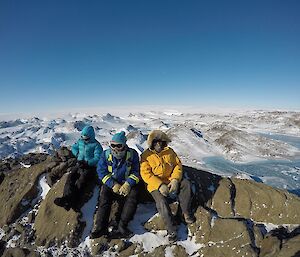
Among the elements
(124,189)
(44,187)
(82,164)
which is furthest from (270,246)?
(44,187)

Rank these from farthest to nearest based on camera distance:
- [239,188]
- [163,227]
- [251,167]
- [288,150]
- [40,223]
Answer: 1. [288,150]
2. [251,167]
3. [239,188]
4. [40,223]
5. [163,227]

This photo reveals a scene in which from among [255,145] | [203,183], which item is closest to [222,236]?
[203,183]

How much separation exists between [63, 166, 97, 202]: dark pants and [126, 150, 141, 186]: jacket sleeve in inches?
45.5

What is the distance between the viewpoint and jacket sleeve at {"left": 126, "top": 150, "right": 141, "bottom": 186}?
509 cm

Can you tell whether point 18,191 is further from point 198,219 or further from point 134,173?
point 198,219

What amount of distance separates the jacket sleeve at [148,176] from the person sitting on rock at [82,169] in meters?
1.37

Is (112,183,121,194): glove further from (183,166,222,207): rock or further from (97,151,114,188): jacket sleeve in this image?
(183,166,222,207): rock

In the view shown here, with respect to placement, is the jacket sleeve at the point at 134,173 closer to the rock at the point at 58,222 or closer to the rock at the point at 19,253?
the rock at the point at 58,222

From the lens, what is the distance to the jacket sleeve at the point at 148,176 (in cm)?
503

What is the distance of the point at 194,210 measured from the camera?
5398mm

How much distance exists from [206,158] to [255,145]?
29.5ft

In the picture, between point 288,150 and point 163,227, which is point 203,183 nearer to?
point 163,227

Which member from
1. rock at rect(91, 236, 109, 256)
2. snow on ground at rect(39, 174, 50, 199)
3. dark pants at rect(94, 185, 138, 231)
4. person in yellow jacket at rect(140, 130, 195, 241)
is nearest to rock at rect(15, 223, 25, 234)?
snow on ground at rect(39, 174, 50, 199)

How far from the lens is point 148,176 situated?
5.17 metres
